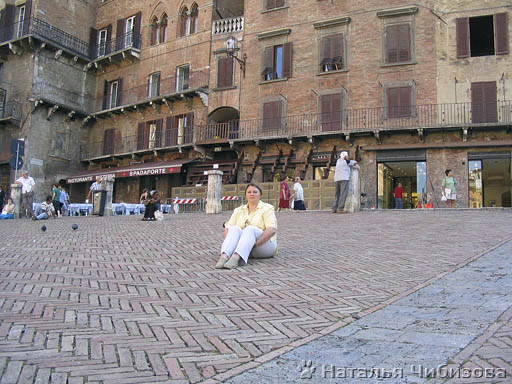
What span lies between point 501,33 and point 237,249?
2090cm

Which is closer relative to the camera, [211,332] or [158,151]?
[211,332]

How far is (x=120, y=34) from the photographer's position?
31641 millimetres

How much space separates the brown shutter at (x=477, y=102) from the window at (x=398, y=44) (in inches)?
135

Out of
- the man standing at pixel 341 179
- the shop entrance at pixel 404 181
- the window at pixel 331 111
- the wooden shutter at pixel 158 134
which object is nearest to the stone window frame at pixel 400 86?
the window at pixel 331 111

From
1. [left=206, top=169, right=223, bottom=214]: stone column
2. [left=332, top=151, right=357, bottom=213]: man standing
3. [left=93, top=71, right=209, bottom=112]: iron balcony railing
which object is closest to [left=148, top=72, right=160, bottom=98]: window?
[left=93, top=71, right=209, bottom=112]: iron balcony railing

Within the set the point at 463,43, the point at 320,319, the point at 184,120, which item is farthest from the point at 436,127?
the point at 320,319

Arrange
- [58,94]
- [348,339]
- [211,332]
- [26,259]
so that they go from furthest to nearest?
[58,94], [26,259], [211,332], [348,339]

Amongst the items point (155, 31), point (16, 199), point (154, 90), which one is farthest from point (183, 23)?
point (16, 199)

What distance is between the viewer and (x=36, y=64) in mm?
28812

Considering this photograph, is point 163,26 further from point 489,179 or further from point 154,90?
point 489,179

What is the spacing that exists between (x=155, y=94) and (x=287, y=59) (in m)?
10.1

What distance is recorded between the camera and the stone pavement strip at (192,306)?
8.66 ft

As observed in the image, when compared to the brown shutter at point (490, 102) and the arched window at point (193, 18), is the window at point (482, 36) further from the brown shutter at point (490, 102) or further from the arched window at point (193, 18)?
the arched window at point (193, 18)

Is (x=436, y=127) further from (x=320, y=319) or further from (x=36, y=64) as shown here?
(x=36, y=64)
